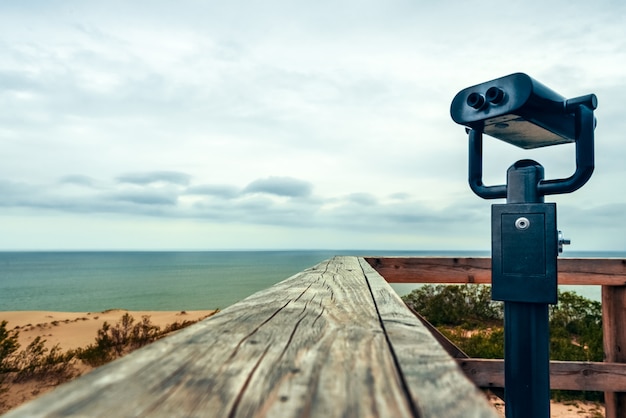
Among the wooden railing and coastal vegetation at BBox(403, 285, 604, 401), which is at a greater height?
the wooden railing

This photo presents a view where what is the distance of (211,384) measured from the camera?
509 millimetres

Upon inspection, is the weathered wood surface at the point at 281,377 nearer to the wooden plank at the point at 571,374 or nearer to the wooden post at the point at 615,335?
the wooden plank at the point at 571,374

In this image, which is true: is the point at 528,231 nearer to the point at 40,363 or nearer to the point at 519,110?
the point at 519,110

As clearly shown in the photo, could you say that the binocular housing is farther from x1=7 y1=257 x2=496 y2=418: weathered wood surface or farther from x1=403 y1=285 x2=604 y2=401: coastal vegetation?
x1=403 y1=285 x2=604 y2=401: coastal vegetation

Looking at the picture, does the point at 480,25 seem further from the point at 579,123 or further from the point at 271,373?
the point at 271,373

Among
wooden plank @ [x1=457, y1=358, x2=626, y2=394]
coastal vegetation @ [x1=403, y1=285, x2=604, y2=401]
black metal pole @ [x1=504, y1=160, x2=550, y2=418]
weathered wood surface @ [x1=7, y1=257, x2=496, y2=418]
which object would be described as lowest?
coastal vegetation @ [x1=403, y1=285, x2=604, y2=401]

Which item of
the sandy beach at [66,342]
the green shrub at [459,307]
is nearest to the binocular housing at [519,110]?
the sandy beach at [66,342]

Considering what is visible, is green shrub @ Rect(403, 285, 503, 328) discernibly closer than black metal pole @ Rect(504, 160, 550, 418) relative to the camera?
No

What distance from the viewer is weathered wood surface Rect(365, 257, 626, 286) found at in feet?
7.08

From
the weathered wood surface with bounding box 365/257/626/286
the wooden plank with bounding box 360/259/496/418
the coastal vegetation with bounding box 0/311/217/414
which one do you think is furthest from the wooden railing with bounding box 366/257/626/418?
the coastal vegetation with bounding box 0/311/217/414

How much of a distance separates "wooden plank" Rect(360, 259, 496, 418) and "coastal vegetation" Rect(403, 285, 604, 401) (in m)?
3.85

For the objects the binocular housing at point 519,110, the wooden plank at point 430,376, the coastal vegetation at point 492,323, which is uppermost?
the binocular housing at point 519,110

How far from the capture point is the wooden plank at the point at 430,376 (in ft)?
1.38

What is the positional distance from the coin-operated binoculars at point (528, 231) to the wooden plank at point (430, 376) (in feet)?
3.38
